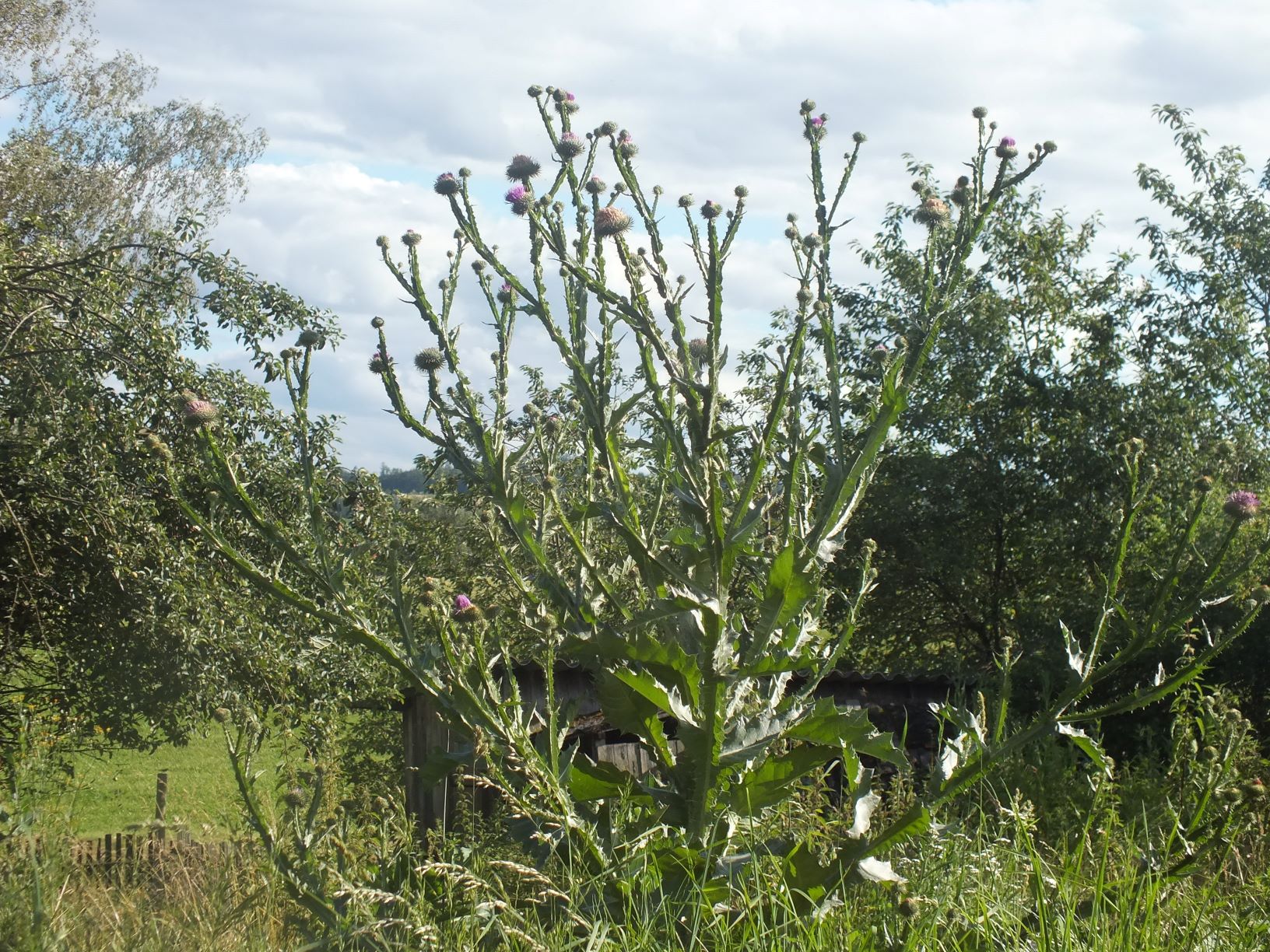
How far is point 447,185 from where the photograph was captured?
3932mm

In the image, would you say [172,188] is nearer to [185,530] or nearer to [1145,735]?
[185,530]

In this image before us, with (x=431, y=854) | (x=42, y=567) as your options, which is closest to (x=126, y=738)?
(x=42, y=567)

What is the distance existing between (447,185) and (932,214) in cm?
157

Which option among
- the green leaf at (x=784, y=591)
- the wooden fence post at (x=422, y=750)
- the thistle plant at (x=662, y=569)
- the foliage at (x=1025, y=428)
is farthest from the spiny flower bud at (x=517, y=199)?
the foliage at (x=1025, y=428)

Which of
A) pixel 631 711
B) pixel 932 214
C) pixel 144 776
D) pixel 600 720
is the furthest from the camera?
pixel 144 776

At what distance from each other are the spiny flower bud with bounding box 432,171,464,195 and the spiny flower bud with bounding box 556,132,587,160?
352 millimetres

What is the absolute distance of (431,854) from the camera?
3.74m

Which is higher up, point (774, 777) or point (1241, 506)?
point (1241, 506)

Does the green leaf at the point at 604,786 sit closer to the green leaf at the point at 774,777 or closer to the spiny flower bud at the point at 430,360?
the green leaf at the point at 774,777

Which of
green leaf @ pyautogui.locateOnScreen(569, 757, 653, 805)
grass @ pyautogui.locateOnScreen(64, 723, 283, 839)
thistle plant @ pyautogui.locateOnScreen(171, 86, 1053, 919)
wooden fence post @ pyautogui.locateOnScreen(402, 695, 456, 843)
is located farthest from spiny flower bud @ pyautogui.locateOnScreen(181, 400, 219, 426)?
wooden fence post @ pyautogui.locateOnScreen(402, 695, 456, 843)

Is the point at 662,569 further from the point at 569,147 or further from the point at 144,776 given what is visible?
the point at 144,776

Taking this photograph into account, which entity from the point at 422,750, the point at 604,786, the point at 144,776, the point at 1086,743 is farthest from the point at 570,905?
the point at 144,776

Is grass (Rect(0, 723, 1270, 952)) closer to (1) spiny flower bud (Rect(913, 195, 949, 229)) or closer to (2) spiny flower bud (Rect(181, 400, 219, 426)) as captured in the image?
(2) spiny flower bud (Rect(181, 400, 219, 426))

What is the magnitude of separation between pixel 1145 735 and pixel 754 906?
549cm
